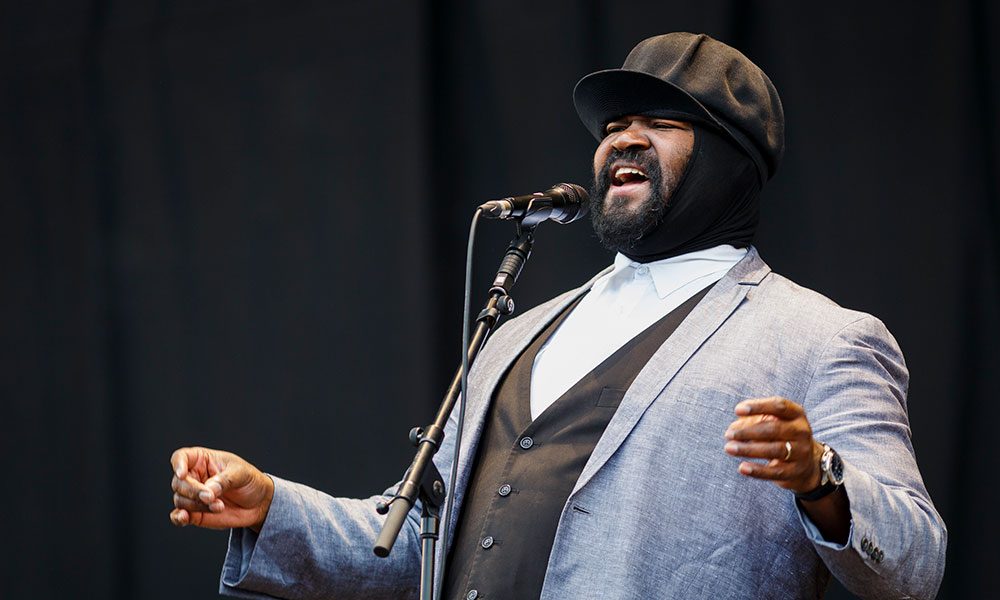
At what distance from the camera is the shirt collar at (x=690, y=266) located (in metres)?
2.03

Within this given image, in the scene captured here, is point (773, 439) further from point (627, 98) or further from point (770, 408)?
point (627, 98)

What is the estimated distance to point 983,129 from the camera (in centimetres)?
250

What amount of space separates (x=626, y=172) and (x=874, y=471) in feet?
2.36

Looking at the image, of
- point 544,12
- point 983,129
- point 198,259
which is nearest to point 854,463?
point 983,129

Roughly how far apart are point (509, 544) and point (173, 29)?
202 centimetres

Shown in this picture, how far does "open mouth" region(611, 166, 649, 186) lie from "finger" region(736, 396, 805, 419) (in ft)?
2.50

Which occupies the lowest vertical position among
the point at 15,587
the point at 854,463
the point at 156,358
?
the point at 15,587

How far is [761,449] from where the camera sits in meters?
1.38

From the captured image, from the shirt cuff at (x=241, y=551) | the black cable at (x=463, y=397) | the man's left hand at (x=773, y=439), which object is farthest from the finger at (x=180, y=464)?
the man's left hand at (x=773, y=439)

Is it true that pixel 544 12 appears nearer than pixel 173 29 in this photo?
Yes

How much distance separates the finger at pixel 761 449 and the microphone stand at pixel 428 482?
0.44 metres

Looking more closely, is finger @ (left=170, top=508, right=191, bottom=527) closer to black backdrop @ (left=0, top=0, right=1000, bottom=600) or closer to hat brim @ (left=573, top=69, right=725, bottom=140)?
hat brim @ (left=573, top=69, right=725, bottom=140)

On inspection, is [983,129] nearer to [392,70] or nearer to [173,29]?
[392,70]

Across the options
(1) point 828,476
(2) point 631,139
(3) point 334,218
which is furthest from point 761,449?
(3) point 334,218
